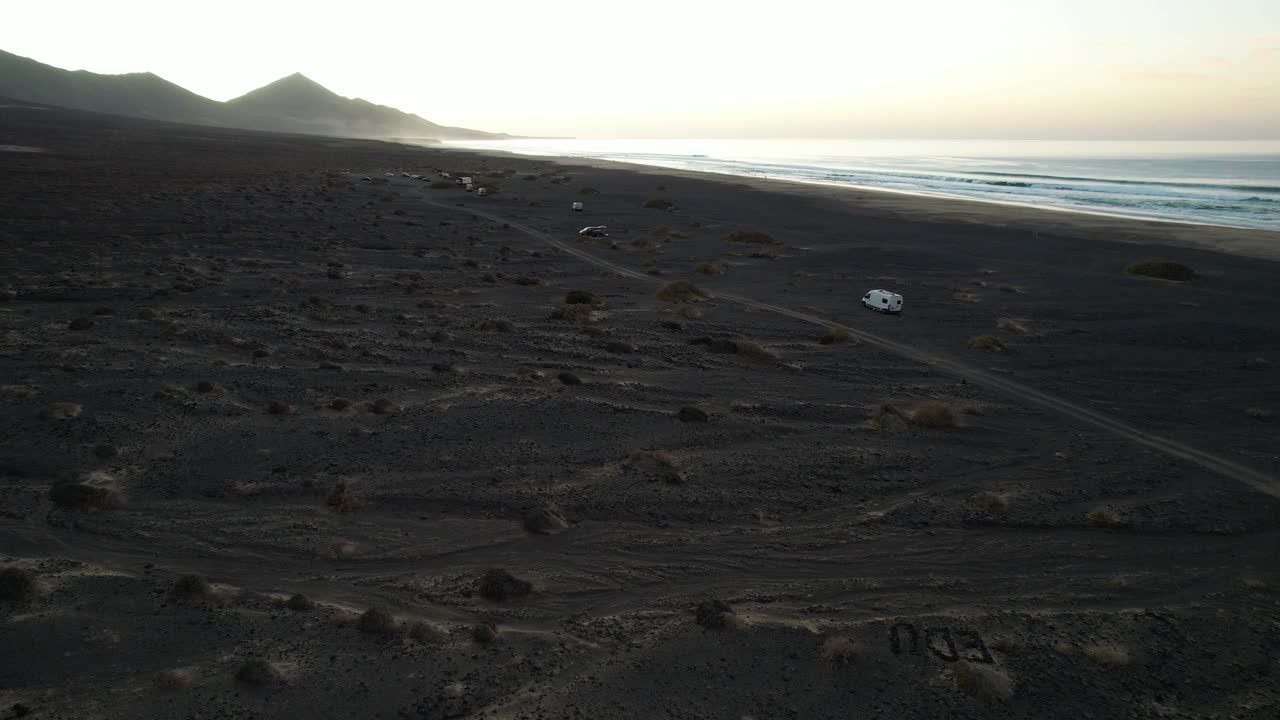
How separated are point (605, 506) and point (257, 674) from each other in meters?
7.48

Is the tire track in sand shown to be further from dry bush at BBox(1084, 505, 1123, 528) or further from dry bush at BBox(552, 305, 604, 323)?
dry bush at BBox(552, 305, 604, 323)

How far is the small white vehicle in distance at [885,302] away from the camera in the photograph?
35312mm

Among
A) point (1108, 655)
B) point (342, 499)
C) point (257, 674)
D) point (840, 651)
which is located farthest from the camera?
point (342, 499)

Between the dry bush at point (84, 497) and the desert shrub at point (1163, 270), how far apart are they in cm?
5357

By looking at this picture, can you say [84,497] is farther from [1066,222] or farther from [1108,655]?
[1066,222]

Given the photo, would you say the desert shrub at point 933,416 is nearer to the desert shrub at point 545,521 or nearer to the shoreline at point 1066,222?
the desert shrub at point 545,521

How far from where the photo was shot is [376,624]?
1127 cm

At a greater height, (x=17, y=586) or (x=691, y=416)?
(x=691, y=416)

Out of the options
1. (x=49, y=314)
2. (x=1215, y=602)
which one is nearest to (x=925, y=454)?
(x=1215, y=602)

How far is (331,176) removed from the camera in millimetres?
89938

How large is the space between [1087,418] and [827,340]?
1003 centimetres

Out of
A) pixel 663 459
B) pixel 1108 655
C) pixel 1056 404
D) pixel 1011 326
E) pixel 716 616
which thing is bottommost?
pixel 1108 655

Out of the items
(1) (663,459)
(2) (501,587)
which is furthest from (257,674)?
(1) (663,459)

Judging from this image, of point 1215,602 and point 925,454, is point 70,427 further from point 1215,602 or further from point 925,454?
point 1215,602
